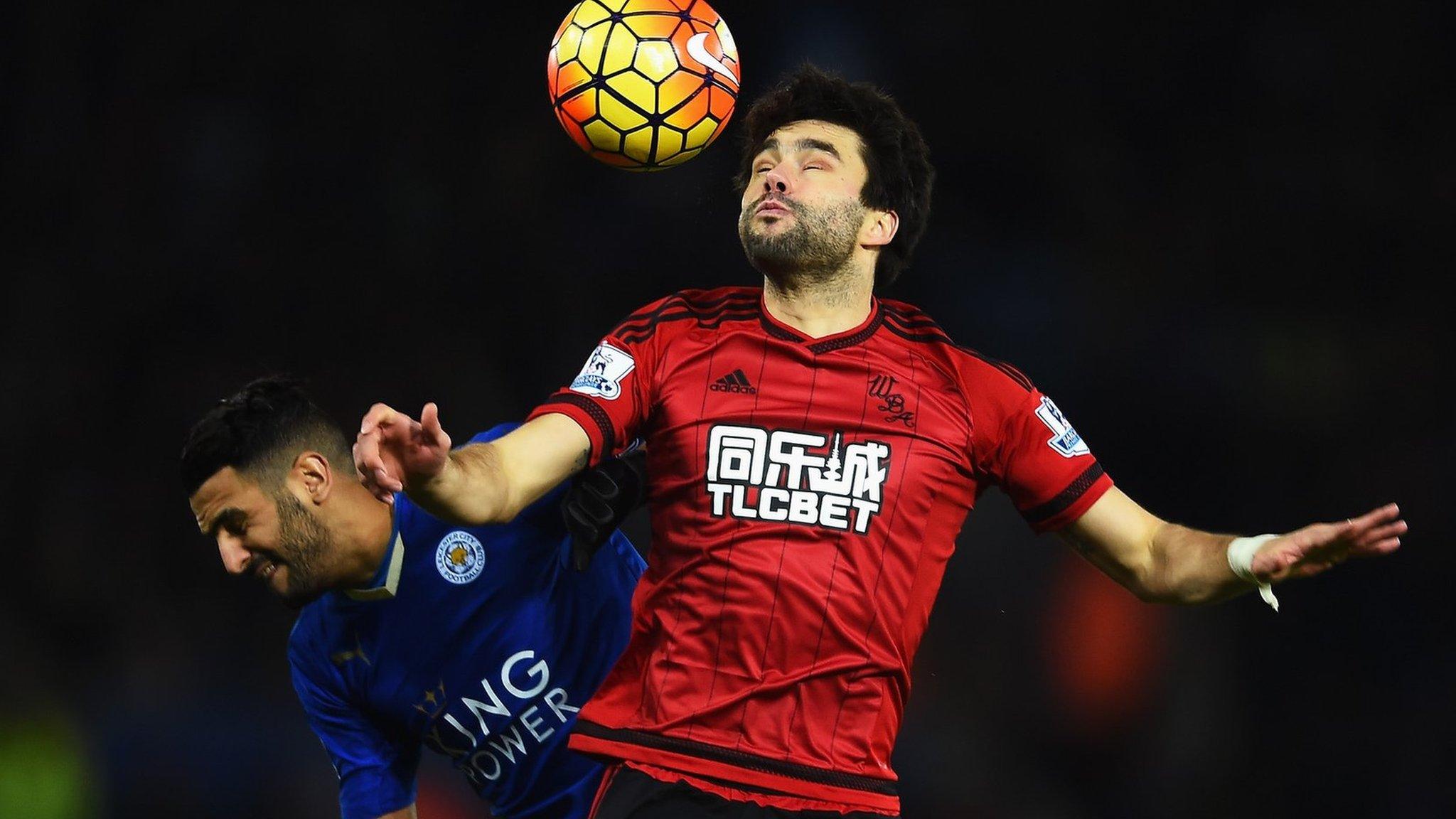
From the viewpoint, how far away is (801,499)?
10.6 ft

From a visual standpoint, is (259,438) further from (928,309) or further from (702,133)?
(928,309)

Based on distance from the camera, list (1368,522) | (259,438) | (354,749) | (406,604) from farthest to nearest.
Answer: (354,749)
(406,604)
(259,438)
(1368,522)

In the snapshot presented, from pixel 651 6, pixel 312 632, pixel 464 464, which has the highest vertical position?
pixel 651 6

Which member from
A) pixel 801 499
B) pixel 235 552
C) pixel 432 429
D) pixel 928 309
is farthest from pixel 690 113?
pixel 928 309

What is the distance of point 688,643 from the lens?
124 inches

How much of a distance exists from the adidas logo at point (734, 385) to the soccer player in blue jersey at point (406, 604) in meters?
0.61

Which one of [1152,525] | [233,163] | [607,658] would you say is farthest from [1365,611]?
[233,163]

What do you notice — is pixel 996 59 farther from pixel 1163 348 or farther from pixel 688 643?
pixel 688 643

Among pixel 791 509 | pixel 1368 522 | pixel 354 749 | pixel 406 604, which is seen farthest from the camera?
pixel 354 749

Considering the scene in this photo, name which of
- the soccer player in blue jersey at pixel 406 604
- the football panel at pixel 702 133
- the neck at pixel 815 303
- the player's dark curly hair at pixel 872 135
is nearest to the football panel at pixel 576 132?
the football panel at pixel 702 133

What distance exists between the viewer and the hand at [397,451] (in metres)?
2.62

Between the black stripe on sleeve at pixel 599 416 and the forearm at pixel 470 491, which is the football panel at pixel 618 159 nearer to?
the black stripe on sleeve at pixel 599 416

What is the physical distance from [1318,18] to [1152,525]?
434 centimetres

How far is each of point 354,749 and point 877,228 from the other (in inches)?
73.8
